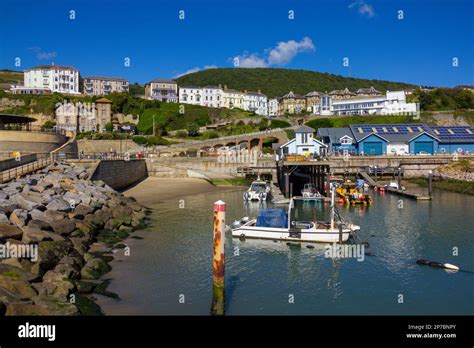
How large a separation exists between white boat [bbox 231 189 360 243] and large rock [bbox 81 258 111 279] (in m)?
9.32

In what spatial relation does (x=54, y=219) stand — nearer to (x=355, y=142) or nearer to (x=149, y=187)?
(x=149, y=187)

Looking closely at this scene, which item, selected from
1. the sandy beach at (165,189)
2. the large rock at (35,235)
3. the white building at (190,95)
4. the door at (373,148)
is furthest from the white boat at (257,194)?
the white building at (190,95)

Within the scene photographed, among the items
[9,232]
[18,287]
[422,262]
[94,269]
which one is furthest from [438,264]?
[9,232]

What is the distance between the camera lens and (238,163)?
67562 mm

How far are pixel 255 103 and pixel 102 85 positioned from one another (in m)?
49.1

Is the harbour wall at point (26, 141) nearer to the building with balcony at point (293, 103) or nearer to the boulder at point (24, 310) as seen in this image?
the boulder at point (24, 310)

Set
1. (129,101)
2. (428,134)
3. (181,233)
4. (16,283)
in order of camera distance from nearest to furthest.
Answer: (16,283)
(181,233)
(428,134)
(129,101)

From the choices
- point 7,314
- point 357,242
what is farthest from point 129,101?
point 7,314

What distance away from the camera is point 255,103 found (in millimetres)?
146750

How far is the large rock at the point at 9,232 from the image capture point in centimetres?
2039

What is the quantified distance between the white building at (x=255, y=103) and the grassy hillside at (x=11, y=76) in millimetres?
84779

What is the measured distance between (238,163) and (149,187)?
16239 millimetres

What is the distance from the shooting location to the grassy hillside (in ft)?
536

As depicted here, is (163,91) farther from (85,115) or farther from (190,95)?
(85,115)
